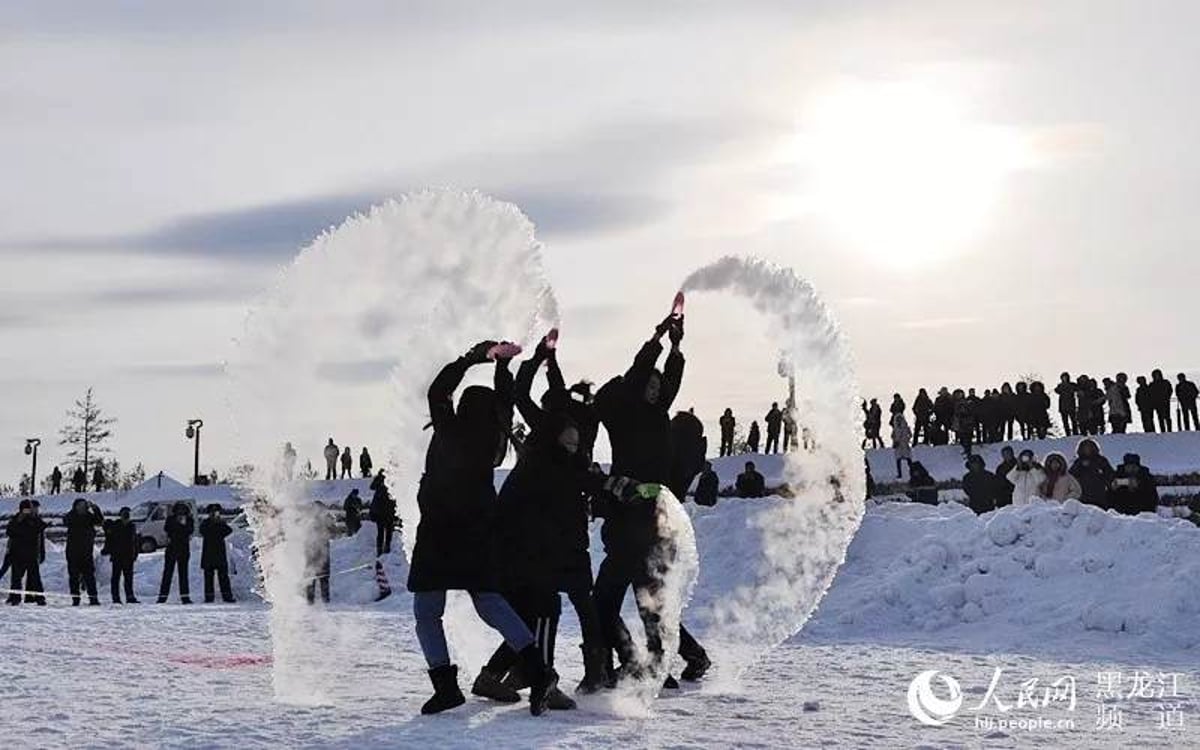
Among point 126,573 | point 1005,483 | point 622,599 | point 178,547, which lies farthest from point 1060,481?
point 126,573

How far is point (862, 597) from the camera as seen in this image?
1827 centimetres

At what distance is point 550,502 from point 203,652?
5.55 metres

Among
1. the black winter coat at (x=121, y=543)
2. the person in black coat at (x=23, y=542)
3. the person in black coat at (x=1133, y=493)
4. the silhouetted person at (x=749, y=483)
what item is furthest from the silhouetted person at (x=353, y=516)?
the person in black coat at (x=1133, y=493)

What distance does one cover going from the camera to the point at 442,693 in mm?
9438

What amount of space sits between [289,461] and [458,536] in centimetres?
203

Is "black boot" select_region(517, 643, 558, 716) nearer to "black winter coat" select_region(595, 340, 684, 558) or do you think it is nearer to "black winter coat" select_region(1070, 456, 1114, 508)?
"black winter coat" select_region(595, 340, 684, 558)

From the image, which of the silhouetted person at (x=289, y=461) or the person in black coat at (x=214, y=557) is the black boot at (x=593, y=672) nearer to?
the silhouetted person at (x=289, y=461)

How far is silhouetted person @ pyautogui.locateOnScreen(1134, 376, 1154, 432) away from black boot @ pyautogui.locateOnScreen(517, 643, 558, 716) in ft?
79.6

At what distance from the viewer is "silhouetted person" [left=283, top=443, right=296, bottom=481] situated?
1077cm

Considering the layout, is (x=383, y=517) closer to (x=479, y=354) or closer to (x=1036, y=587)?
(x=1036, y=587)

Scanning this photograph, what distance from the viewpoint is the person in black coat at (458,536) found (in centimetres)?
935

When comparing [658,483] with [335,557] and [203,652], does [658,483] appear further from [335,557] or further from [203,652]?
[335,557]

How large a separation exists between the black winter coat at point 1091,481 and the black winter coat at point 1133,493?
0.11 metres

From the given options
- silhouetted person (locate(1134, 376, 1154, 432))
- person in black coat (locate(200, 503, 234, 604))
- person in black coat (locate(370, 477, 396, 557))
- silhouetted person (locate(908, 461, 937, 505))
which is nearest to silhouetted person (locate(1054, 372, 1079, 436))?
silhouetted person (locate(1134, 376, 1154, 432))
